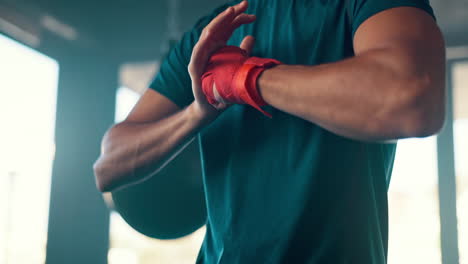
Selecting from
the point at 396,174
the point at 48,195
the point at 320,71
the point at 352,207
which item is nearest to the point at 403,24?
the point at 320,71

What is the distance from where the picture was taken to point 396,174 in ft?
11.4

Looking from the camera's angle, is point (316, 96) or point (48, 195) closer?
point (316, 96)

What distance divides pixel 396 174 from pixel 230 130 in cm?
313

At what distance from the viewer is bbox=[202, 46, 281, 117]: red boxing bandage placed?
1.77 ft

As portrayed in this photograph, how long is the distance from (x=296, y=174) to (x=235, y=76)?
0.57 ft

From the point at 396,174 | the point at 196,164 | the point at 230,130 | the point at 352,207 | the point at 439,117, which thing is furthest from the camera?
the point at 396,174

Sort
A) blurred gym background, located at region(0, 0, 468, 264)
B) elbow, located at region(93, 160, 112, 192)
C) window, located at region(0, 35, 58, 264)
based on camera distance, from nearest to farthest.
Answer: elbow, located at region(93, 160, 112, 192)
window, located at region(0, 35, 58, 264)
blurred gym background, located at region(0, 0, 468, 264)

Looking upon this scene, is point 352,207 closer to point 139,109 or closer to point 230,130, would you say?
point 230,130

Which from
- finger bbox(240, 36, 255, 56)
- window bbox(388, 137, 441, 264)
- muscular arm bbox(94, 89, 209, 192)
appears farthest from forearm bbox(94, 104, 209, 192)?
window bbox(388, 137, 441, 264)

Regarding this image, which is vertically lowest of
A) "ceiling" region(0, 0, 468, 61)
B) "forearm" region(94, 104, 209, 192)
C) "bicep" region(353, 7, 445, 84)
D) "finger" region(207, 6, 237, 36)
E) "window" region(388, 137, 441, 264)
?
"window" region(388, 137, 441, 264)

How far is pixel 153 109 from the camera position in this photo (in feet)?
2.60

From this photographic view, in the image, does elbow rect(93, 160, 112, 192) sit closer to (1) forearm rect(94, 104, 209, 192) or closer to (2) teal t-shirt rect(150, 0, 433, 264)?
(1) forearm rect(94, 104, 209, 192)

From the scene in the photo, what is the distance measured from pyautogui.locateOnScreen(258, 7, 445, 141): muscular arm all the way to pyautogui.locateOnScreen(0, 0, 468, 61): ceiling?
2.48m

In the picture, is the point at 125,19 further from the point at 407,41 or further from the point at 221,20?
the point at 407,41
